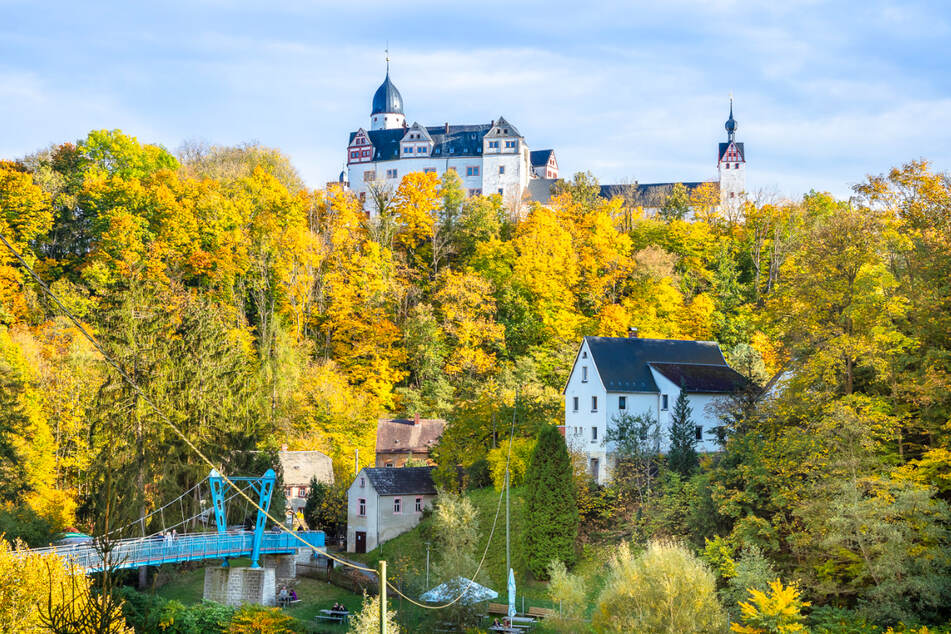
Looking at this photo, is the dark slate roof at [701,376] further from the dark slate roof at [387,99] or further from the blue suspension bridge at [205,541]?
the dark slate roof at [387,99]

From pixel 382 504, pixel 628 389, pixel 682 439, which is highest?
pixel 628 389

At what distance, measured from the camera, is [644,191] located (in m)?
91.5

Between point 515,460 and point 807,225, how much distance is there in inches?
1285

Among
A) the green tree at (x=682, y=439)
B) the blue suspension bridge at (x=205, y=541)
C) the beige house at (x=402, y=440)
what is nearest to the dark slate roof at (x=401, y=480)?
the blue suspension bridge at (x=205, y=541)

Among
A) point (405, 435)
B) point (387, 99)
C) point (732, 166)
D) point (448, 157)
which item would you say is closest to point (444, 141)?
point (448, 157)

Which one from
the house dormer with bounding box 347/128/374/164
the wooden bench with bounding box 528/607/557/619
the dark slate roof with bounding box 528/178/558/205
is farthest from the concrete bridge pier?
the house dormer with bounding box 347/128/374/164

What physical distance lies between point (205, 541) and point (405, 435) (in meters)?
18.4

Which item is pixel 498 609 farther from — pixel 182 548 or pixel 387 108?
pixel 387 108

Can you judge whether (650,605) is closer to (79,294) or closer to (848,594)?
(848,594)

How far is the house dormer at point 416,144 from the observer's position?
9000cm

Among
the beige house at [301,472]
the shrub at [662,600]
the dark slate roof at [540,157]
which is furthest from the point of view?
the dark slate roof at [540,157]

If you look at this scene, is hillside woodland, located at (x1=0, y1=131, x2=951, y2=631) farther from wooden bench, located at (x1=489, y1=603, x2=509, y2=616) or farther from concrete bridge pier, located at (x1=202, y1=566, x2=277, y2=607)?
wooden bench, located at (x1=489, y1=603, x2=509, y2=616)

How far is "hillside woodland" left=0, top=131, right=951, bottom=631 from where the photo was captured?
1094 inches

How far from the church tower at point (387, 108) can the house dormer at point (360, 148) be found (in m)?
10.8
